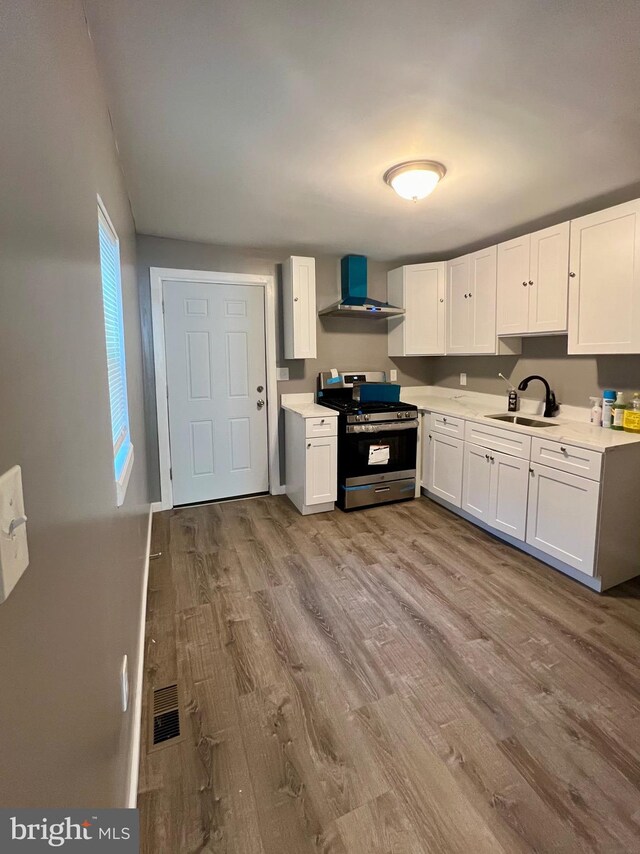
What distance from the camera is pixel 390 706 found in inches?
63.4

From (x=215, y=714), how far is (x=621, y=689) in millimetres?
1669

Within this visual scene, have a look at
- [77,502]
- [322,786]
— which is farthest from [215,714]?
[77,502]

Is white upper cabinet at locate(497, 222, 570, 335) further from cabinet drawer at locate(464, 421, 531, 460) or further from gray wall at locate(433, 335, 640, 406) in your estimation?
cabinet drawer at locate(464, 421, 531, 460)

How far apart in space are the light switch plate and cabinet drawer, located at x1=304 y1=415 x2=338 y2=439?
2.89 m

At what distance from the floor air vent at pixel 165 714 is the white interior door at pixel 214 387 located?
2127 millimetres

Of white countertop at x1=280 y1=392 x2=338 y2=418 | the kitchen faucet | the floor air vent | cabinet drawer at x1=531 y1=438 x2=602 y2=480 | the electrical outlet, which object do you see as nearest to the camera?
the electrical outlet

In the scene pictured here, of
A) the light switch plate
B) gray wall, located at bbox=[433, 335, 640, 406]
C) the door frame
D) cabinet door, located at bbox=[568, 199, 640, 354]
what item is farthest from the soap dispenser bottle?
the light switch plate

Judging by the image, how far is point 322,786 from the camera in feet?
4.33

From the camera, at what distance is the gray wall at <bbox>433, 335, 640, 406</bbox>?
9.04 feet

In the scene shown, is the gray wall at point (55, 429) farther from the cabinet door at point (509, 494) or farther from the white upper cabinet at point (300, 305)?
the cabinet door at point (509, 494)

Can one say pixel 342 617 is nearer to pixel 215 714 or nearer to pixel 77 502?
pixel 215 714

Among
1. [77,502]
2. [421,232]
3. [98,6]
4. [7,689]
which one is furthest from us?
[421,232]

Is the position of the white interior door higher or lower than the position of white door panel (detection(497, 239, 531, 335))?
lower

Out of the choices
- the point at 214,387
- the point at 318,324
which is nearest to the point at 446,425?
the point at 318,324
